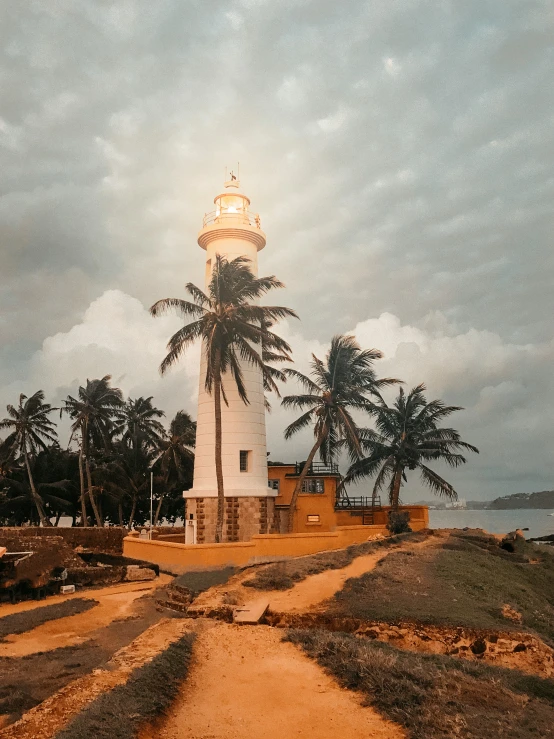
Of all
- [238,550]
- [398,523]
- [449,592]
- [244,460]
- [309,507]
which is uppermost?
[244,460]

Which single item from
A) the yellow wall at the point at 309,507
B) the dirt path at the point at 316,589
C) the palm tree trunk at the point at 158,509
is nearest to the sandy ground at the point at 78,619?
the dirt path at the point at 316,589

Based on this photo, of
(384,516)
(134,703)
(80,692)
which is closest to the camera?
(134,703)

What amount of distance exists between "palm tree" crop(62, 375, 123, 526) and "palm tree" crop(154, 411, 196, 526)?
4.25m

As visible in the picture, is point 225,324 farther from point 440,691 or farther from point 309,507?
point 440,691

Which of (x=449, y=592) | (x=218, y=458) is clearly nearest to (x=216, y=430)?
(x=218, y=458)

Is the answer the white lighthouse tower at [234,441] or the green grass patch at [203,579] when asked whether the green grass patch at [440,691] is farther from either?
the white lighthouse tower at [234,441]

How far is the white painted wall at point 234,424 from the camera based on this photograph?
28.2 m

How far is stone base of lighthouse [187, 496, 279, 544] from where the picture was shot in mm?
27203

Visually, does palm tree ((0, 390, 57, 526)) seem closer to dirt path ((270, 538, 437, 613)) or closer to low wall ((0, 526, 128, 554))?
low wall ((0, 526, 128, 554))

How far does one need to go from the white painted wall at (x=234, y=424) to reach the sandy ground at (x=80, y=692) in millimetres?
16549

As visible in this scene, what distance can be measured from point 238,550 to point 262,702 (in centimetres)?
1429

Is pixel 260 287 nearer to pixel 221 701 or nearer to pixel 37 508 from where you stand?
pixel 221 701

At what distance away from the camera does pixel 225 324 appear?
27.5 metres

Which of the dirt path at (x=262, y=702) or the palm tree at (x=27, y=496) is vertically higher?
the palm tree at (x=27, y=496)
